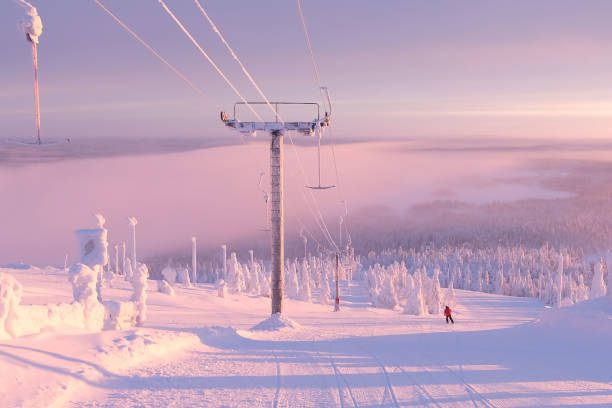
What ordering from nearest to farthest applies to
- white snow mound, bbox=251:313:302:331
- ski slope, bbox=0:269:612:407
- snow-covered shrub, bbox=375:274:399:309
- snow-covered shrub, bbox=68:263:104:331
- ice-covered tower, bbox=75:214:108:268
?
ski slope, bbox=0:269:612:407
snow-covered shrub, bbox=68:263:104:331
ice-covered tower, bbox=75:214:108:268
white snow mound, bbox=251:313:302:331
snow-covered shrub, bbox=375:274:399:309

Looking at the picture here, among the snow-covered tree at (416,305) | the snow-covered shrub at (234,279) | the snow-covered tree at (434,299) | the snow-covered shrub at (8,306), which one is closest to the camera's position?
the snow-covered shrub at (8,306)

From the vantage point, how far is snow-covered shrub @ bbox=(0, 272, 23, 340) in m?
12.6

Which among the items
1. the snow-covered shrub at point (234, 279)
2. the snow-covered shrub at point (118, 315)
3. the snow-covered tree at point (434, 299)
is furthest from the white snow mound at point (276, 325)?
the snow-covered shrub at point (234, 279)

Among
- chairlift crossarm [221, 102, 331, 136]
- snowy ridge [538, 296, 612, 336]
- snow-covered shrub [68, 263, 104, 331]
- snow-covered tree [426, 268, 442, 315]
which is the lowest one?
snow-covered tree [426, 268, 442, 315]

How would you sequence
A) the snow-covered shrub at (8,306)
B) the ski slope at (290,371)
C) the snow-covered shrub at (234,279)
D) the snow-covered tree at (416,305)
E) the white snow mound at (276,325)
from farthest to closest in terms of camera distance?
the snow-covered shrub at (234,279), the snow-covered tree at (416,305), the white snow mound at (276,325), the snow-covered shrub at (8,306), the ski slope at (290,371)

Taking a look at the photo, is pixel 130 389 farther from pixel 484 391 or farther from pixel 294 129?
pixel 294 129

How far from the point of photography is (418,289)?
73875 mm

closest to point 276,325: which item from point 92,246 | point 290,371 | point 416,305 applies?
point 92,246

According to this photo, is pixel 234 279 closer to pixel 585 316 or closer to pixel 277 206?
pixel 277 206

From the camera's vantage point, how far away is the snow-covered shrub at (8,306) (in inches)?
496

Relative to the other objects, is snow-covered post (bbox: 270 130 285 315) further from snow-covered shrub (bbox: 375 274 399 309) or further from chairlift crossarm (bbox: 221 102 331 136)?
snow-covered shrub (bbox: 375 274 399 309)

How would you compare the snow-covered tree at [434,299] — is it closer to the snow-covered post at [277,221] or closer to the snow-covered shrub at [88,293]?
the snow-covered post at [277,221]

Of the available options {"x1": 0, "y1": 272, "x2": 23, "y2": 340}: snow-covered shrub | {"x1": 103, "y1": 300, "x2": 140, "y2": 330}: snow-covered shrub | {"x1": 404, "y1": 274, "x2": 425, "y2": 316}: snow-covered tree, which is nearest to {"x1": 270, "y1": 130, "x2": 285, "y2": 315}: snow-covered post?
{"x1": 103, "y1": 300, "x2": 140, "y2": 330}: snow-covered shrub

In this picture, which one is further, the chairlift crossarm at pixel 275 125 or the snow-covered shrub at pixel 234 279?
the snow-covered shrub at pixel 234 279
